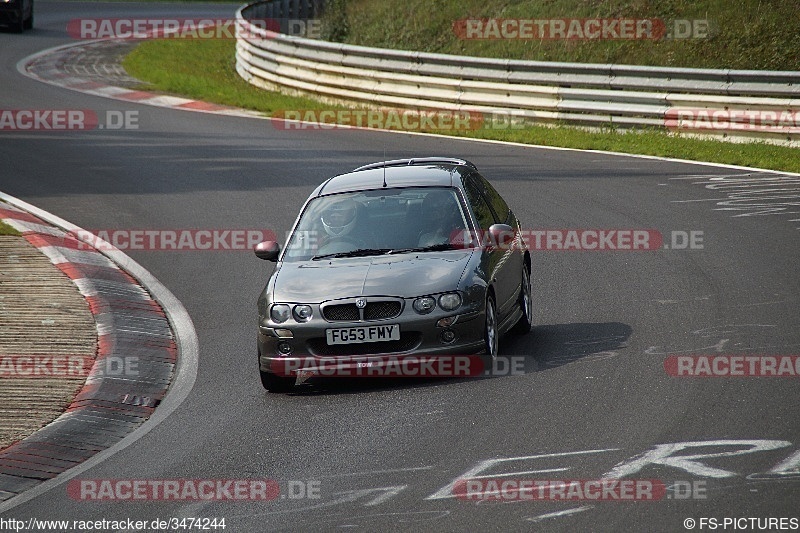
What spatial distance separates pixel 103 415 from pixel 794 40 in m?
19.2

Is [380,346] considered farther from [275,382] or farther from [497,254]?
[497,254]

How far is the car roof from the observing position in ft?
36.4

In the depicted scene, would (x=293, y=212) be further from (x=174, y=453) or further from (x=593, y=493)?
(x=593, y=493)

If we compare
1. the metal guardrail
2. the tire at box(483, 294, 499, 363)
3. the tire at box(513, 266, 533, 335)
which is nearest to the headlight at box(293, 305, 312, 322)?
the tire at box(483, 294, 499, 363)

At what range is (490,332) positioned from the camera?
395 inches

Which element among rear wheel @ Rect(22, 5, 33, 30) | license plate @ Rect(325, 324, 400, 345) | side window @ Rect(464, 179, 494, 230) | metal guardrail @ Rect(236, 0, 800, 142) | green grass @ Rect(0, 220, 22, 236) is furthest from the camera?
rear wheel @ Rect(22, 5, 33, 30)

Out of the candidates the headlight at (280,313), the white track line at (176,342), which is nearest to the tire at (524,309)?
the headlight at (280,313)

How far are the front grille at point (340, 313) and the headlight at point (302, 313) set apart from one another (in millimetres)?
130

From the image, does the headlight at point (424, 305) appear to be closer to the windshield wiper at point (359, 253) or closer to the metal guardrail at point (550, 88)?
the windshield wiper at point (359, 253)

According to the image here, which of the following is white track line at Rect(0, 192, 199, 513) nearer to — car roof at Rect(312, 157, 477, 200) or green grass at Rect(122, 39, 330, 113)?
car roof at Rect(312, 157, 477, 200)

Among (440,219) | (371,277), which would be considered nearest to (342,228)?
(440,219)

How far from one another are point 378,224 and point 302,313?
1.29 metres

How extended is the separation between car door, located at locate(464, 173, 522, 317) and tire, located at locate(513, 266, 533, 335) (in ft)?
0.50

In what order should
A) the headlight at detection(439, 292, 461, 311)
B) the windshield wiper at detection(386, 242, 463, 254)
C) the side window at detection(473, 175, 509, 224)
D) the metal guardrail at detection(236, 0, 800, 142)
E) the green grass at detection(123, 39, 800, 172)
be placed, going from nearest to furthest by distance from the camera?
the headlight at detection(439, 292, 461, 311) < the windshield wiper at detection(386, 242, 463, 254) < the side window at detection(473, 175, 509, 224) < the green grass at detection(123, 39, 800, 172) < the metal guardrail at detection(236, 0, 800, 142)
